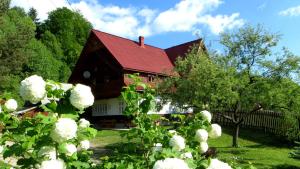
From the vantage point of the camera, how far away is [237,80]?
50.5ft

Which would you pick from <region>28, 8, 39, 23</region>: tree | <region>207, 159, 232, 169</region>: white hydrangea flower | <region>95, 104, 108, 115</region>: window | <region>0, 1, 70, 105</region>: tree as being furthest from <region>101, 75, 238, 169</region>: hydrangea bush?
<region>28, 8, 39, 23</region>: tree

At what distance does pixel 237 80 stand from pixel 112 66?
12729mm

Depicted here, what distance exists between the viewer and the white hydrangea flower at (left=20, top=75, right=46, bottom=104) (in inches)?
114

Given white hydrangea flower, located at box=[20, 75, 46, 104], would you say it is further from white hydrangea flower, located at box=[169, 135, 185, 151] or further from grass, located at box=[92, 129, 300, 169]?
grass, located at box=[92, 129, 300, 169]

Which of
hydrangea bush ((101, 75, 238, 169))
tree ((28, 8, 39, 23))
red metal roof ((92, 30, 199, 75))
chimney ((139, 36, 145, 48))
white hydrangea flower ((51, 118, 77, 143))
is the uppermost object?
tree ((28, 8, 39, 23))

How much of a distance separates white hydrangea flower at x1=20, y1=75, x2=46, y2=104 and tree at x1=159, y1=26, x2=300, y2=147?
12278 mm

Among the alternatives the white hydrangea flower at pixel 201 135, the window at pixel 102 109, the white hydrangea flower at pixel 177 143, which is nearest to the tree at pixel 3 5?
the window at pixel 102 109

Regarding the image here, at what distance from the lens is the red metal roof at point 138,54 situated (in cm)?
2667

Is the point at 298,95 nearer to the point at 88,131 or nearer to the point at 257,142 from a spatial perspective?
the point at 257,142

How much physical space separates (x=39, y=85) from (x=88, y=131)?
1.91ft

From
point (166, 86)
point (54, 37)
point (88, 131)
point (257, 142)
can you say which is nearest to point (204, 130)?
point (88, 131)

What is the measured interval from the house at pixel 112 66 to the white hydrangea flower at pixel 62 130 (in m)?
22.4

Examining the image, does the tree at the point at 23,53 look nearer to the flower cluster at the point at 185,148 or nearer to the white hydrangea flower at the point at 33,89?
the flower cluster at the point at 185,148

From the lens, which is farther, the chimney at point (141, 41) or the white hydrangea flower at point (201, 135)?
the chimney at point (141, 41)
